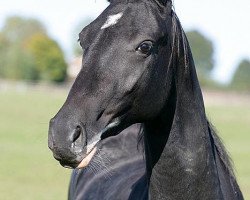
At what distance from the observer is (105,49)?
10.8 ft

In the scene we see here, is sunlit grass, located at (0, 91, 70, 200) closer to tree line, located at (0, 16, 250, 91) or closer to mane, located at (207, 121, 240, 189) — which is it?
mane, located at (207, 121, 240, 189)

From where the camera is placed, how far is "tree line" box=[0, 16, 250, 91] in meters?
68.3

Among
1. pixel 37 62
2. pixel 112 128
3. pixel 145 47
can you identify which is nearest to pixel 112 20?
pixel 145 47

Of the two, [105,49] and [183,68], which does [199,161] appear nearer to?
[183,68]

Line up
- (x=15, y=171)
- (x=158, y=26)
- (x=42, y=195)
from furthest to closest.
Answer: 1. (x=15, y=171)
2. (x=42, y=195)
3. (x=158, y=26)

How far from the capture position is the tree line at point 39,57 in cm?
6831

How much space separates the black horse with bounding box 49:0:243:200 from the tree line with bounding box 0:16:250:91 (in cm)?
4642

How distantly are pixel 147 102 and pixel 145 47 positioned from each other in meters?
0.30

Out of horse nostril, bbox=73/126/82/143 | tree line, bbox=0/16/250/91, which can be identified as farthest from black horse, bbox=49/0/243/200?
tree line, bbox=0/16/250/91

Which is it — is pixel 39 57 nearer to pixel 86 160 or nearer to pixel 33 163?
pixel 33 163

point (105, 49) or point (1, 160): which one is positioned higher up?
point (105, 49)

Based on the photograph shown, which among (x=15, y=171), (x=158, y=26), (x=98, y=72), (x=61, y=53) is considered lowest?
(x=15, y=171)

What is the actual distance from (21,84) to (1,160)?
49949 mm

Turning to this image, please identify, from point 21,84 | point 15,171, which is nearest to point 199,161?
point 15,171
